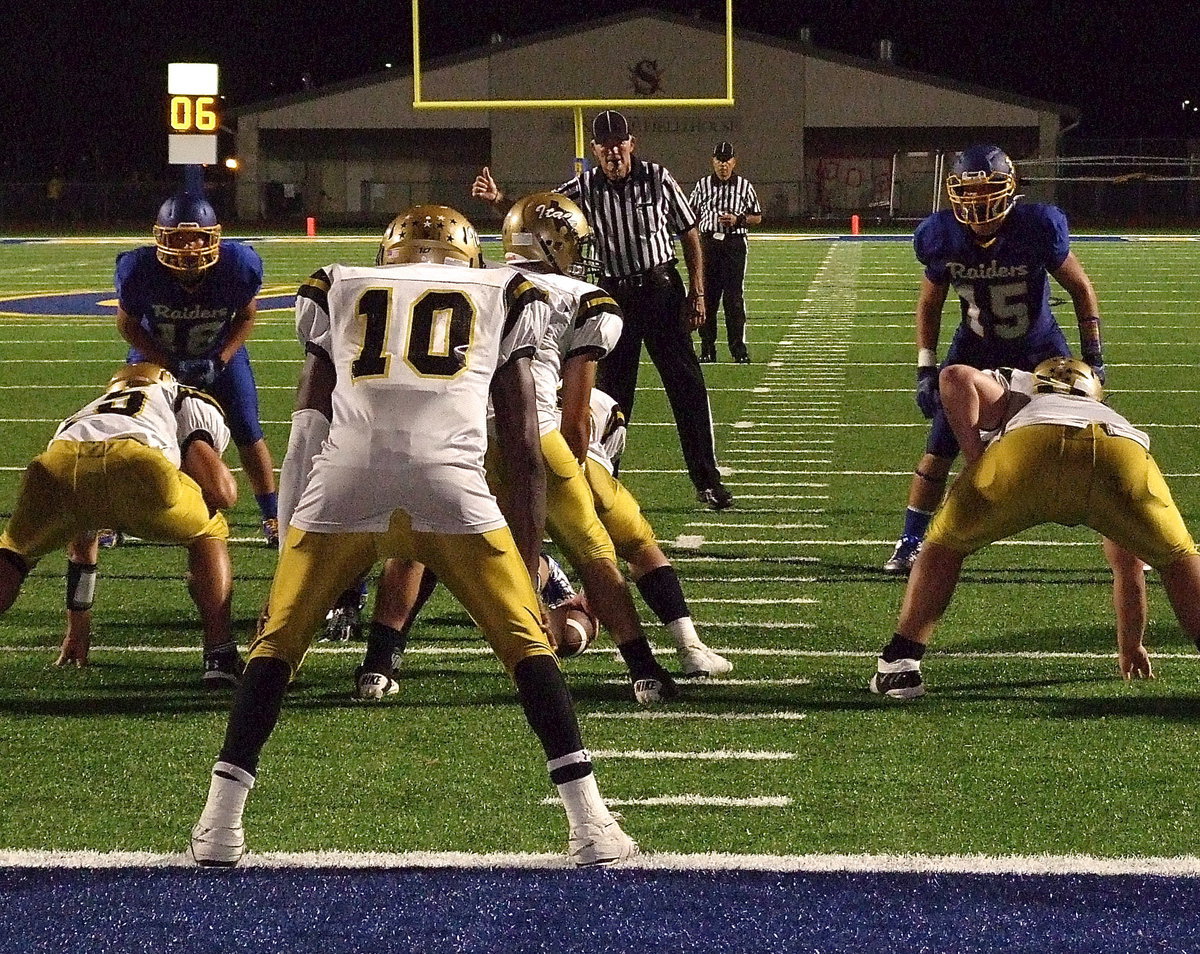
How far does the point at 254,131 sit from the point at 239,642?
4160cm

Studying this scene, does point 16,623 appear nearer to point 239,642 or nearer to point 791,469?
point 239,642

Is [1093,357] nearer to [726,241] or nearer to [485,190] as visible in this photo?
[485,190]

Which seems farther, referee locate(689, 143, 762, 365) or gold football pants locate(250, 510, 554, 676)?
referee locate(689, 143, 762, 365)

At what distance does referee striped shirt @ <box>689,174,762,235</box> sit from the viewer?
14.1 m

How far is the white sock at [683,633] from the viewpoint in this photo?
5297 mm

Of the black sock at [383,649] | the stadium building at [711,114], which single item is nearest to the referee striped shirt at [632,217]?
the black sock at [383,649]

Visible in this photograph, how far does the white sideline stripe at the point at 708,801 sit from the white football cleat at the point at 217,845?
0.74 m

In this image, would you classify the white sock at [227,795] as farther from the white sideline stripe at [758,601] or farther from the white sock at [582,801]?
the white sideline stripe at [758,601]

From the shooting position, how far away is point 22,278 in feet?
77.4

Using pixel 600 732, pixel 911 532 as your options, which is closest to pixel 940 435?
pixel 911 532

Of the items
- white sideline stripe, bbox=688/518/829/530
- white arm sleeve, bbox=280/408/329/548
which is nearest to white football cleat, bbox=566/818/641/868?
white arm sleeve, bbox=280/408/329/548

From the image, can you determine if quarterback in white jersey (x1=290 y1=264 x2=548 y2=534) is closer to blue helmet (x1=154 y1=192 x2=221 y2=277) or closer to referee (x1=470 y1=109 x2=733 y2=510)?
blue helmet (x1=154 y1=192 x2=221 y2=277)

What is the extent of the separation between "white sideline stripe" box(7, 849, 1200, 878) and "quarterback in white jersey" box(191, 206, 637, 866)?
10cm

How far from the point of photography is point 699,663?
5.28m
